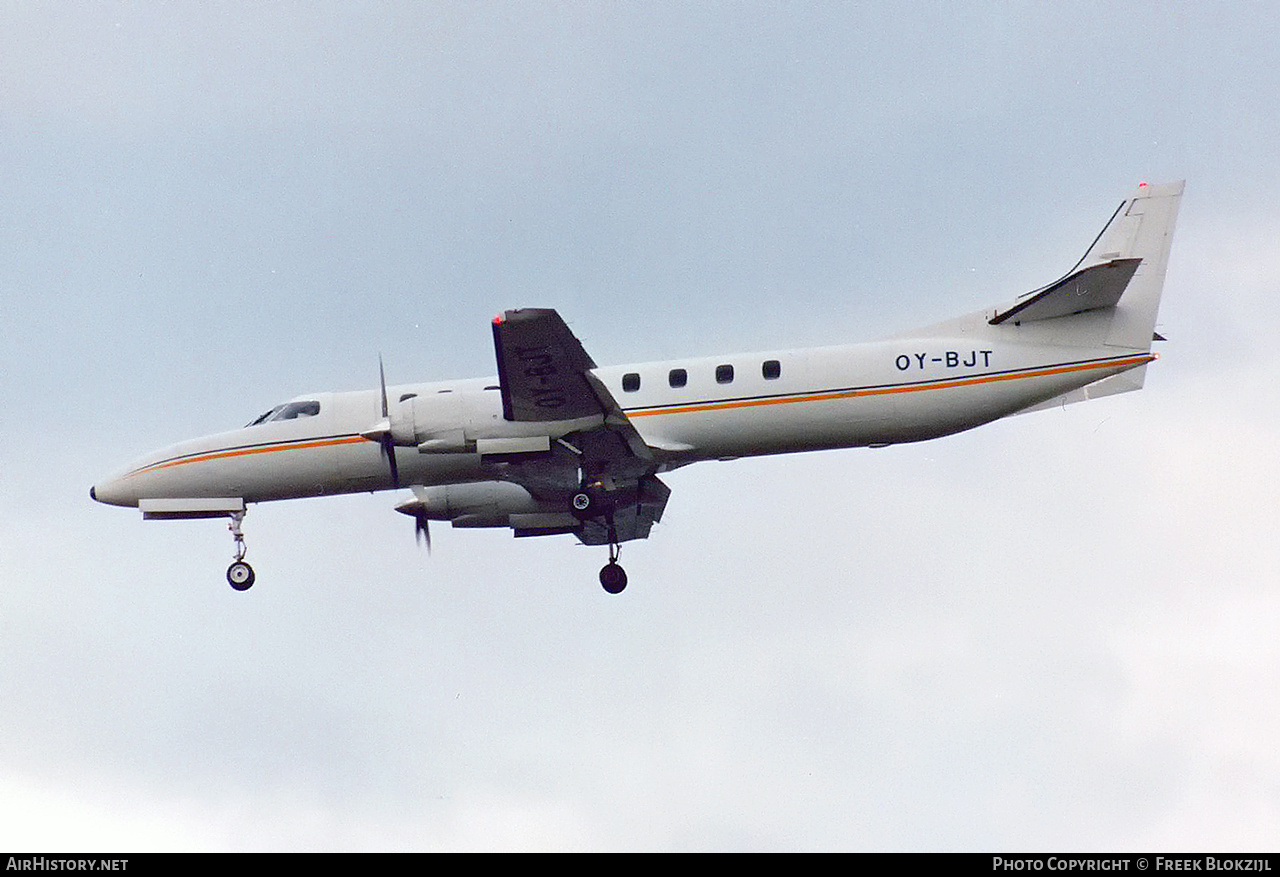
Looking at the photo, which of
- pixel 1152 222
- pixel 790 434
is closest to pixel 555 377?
pixel 790 434

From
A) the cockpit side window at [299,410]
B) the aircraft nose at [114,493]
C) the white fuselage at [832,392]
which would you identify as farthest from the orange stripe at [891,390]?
the aircraft nose at [114,493]

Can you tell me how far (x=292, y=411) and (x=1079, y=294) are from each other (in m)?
13.4

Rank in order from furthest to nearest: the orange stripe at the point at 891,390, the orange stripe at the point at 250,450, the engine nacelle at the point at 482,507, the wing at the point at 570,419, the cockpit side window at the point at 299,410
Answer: the engine nacelle at the point at 482,507, the cockpit side window at the point at 299,410, the orange stripe at the point at 250,450, the orange stripe at the point at 891,390, the wing at the point at 570,419

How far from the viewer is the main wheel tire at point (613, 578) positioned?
2711cm

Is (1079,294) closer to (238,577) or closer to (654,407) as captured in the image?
(654,407)

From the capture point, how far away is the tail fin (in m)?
24.3

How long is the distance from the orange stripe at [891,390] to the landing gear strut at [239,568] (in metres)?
7.25

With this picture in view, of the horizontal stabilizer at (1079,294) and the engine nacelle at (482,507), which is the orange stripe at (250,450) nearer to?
the engine nacelle at (482,507)

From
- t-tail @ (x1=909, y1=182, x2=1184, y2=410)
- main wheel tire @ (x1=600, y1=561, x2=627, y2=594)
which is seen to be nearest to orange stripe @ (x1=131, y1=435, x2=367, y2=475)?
main wheel tire @ (x1=600, y1=561, x2=627, y2=594)

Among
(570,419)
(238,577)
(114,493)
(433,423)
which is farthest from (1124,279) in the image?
(114,493)

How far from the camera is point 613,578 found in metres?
27.1

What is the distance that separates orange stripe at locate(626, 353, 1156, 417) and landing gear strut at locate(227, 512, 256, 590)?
23.8 ft
